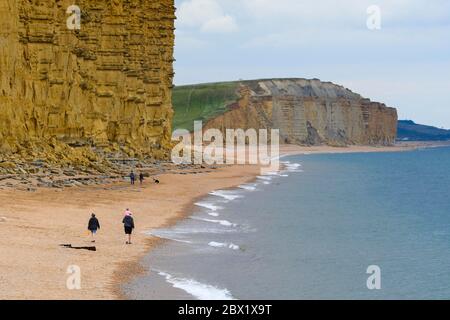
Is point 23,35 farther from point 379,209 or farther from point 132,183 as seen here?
point 379,209

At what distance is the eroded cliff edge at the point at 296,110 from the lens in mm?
159125

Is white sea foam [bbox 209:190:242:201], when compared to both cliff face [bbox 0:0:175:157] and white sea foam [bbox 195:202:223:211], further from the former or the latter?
cliff face [bbox 0:0:175:157]

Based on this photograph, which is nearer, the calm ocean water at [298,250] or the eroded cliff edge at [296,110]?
the calm ocean water at [298,250]

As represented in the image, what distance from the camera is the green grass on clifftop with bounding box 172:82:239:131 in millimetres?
162625

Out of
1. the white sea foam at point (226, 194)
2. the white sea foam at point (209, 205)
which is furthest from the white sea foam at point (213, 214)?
the white sea foam at point (226, 194)

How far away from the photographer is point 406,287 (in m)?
21.4

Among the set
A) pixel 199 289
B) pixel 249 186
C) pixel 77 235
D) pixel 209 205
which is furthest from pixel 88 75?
pixel 199 289

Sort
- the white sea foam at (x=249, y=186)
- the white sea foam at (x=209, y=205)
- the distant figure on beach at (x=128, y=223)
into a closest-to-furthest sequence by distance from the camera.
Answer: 1. the distant figure on beach at (x=128, y=223)
2. the white sea foam at (x=209, y=205)
3. the white sea foam at (x=249, y=186)

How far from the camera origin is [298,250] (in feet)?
89.5

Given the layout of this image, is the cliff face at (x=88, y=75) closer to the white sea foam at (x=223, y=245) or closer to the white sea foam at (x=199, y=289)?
the white sea foam at (x=223, y=245)

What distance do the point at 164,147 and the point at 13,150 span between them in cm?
2847

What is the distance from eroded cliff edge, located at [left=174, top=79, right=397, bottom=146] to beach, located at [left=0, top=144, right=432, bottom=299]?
111759mm

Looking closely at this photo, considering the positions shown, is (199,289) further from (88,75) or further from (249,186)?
(249,186)

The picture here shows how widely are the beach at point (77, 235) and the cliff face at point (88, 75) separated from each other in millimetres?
6092
